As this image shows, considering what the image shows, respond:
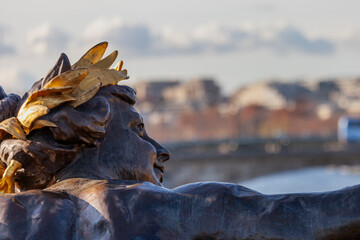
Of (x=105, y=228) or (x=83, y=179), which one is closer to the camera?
(x=105, y=228)

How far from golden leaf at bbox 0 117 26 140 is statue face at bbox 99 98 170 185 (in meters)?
0.24

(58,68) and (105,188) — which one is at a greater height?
(58,68)

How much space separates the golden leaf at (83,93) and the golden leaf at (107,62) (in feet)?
0.45

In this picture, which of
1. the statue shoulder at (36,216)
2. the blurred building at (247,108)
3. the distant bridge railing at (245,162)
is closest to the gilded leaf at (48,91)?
the statue shoulder at (36,216)

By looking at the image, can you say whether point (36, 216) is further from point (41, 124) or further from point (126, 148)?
point (126, 148)

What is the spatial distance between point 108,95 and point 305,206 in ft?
2.71

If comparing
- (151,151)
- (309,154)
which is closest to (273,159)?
(309,154)

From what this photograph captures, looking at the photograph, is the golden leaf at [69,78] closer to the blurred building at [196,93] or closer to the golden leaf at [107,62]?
the golden leaf at [107,62]

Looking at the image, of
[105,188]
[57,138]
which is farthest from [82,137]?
[105,188]

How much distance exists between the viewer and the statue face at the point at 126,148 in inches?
124

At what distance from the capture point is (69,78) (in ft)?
10.2

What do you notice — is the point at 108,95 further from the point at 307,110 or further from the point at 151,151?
the point at 307,110

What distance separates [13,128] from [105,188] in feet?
1.34

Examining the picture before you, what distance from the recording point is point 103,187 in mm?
2859
